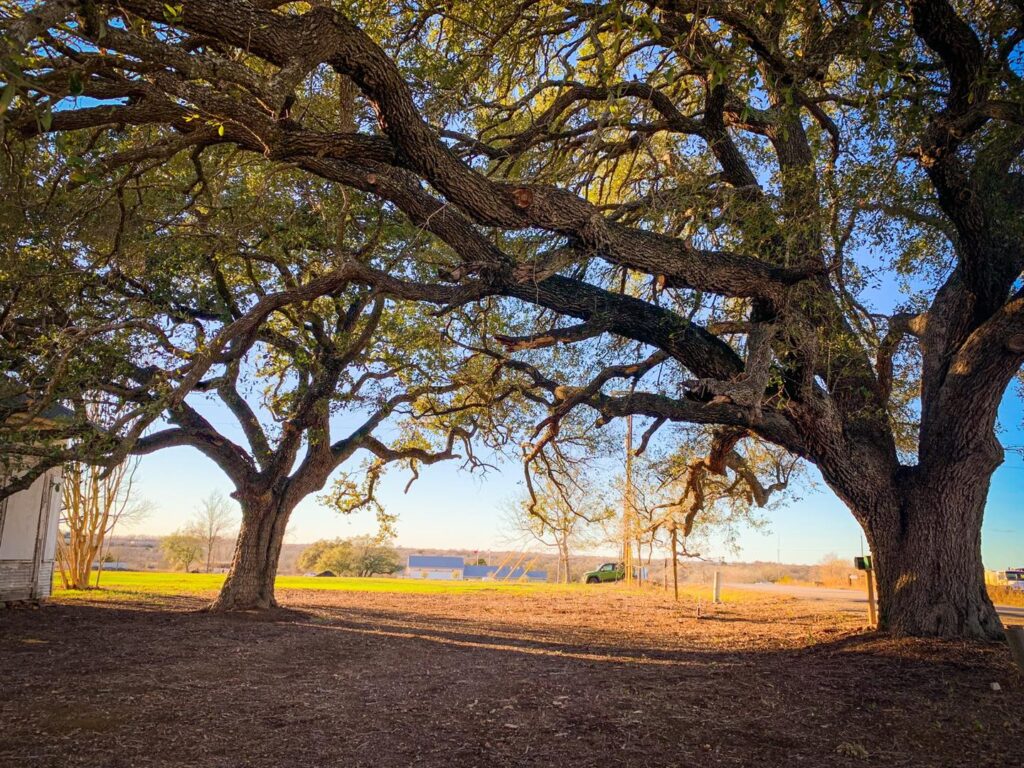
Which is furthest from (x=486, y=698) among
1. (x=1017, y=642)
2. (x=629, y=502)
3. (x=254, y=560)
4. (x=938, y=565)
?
(x=629, y=502)

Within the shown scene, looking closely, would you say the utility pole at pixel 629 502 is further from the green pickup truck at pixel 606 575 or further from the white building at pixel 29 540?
the white building at pixel 29 540

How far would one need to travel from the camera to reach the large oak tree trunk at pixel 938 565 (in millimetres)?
8852

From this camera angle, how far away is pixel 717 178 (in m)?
9.00

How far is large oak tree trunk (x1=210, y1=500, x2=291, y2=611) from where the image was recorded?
1352cm

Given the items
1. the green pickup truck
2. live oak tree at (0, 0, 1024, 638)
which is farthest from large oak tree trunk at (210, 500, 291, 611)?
the green pickup truck

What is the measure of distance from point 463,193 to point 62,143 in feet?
10.4

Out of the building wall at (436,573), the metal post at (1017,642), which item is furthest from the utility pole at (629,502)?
the building wall at (436,573)

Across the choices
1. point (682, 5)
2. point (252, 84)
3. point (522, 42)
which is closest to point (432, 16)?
point (522, 42)

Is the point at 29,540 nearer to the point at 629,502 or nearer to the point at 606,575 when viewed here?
the point at 629,502

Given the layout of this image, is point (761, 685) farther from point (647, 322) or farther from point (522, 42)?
point (522, 42)

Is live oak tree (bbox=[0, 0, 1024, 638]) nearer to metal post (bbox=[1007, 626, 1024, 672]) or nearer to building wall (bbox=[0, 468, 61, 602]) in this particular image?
metal post (bbox=[1007, 626, 1024, 672])

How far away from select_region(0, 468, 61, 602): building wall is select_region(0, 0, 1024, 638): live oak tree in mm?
9849

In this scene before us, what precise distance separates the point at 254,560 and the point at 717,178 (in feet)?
36.6

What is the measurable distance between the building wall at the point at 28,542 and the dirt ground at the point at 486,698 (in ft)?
9.93
